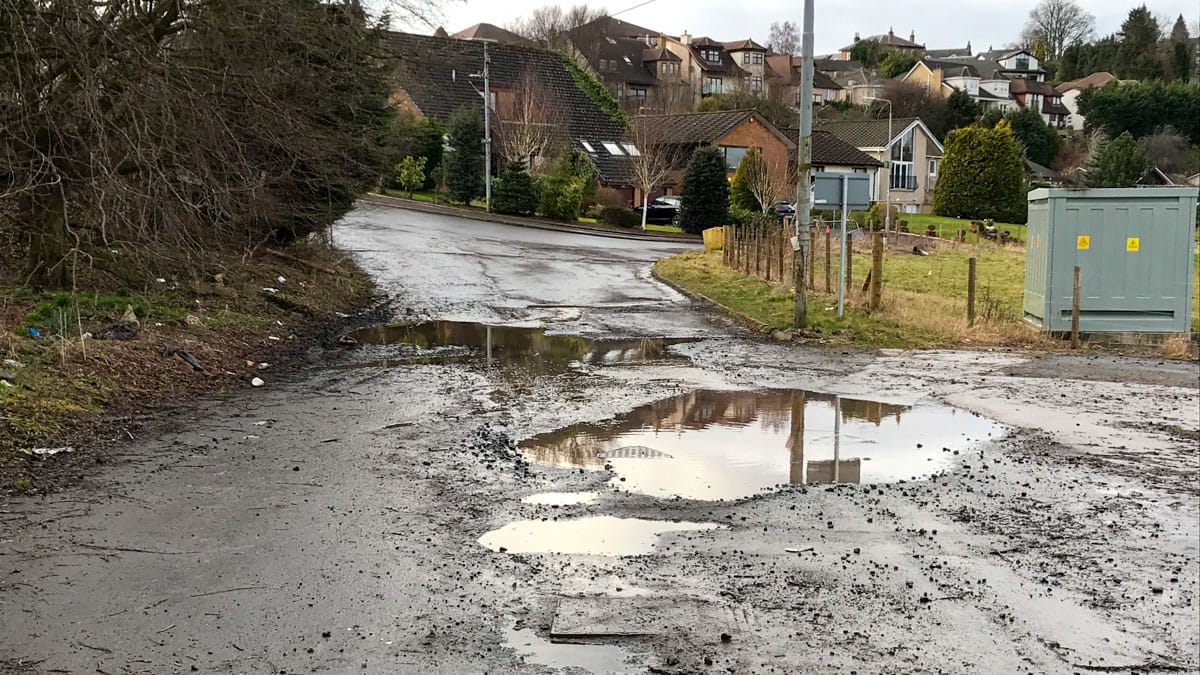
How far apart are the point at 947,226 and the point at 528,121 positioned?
23.3 m

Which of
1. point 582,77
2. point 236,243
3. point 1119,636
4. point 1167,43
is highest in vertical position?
point 1167,43

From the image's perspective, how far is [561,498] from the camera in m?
7.39

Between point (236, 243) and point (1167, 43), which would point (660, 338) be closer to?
point (236, 243)

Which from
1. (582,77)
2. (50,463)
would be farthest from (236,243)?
(582,77)

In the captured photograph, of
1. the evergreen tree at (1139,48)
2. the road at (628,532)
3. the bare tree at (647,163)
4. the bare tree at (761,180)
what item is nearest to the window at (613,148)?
the bare tree at (647,163)

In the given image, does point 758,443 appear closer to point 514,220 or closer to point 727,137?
point 514,220

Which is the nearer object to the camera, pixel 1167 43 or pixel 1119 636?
pixel 1119 636

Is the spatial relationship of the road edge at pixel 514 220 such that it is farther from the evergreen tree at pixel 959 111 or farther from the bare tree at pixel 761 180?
the evergreen tree at pixel 959 111

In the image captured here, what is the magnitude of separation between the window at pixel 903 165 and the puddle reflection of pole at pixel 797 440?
61.3 meters

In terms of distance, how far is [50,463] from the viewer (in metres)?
7.82

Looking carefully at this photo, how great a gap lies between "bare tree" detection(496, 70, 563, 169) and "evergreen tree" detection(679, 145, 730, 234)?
296 inches

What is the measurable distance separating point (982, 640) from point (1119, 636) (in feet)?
2.51

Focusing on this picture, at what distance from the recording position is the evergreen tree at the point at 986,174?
59812mm

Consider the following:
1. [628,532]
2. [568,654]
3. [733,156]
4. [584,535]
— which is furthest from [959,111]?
[568,654]
